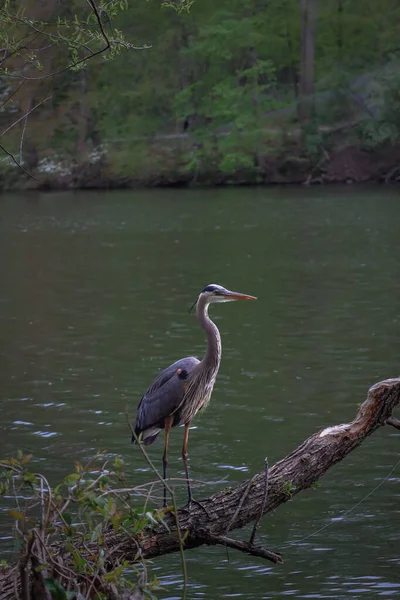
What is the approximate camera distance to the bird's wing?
26.3 feet

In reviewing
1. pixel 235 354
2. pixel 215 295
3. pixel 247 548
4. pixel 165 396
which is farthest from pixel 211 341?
pixel 235 354

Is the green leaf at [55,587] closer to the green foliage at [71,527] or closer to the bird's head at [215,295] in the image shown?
the green foliage at [71,527]

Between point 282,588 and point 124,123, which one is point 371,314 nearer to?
point 282,588

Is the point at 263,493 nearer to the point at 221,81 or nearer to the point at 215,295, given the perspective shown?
the point at 215,295

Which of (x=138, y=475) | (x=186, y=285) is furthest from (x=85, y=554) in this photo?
(x=186, y=285)

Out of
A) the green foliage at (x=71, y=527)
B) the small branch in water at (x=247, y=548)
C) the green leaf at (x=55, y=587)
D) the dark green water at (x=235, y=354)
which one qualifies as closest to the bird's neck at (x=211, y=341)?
the dark green water at (x=235, y=354)

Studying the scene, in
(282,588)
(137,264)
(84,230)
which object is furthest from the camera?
(84,230)

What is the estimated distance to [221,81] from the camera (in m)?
51.0

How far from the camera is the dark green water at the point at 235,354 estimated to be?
819 centimetres

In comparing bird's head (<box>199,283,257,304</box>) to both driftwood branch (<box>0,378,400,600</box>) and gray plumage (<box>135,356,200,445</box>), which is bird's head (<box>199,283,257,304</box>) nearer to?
gray plumage (<box>135,356,200,445</box>)

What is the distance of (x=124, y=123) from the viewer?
51.8m

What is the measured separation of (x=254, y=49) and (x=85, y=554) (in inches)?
1839

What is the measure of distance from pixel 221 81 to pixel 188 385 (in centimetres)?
Answer: 4435

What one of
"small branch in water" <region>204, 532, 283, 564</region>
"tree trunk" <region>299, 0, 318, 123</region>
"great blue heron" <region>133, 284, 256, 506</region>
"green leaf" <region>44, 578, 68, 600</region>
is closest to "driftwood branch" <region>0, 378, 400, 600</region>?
"small branch in water" <region>204, 532, 283, 564</region>
